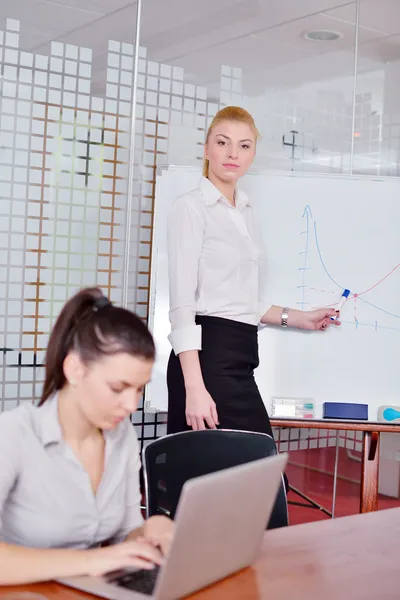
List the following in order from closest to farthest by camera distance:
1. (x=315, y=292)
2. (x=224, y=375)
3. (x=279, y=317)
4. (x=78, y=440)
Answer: (x=78, y=440)
(x=224, y=375)
(x=279, y=317)
(x=315, y=292)

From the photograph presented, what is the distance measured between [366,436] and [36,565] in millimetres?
2190

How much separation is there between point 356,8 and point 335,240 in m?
1.25

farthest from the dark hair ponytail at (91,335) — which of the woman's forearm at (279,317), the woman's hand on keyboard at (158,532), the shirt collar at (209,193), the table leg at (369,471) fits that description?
the table leg at (369,471)

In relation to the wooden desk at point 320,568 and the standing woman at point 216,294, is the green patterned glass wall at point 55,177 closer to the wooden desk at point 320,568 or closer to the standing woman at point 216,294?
the standing woman at point 216,294

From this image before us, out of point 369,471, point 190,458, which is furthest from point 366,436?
point 190,458

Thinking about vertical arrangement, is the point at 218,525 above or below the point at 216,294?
below

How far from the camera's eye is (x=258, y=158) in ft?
11.8

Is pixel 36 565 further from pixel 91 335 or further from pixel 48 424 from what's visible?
pixel 91 335

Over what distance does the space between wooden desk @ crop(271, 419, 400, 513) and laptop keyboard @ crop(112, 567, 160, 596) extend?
1823 mm

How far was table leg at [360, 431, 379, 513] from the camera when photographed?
317 cm

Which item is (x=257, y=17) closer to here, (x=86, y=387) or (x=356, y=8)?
(x=356, y=8)

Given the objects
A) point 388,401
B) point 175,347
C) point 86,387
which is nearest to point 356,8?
point 388,401

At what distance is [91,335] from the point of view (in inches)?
56.2

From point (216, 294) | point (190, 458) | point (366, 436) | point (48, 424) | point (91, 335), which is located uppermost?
point (216, 294)
